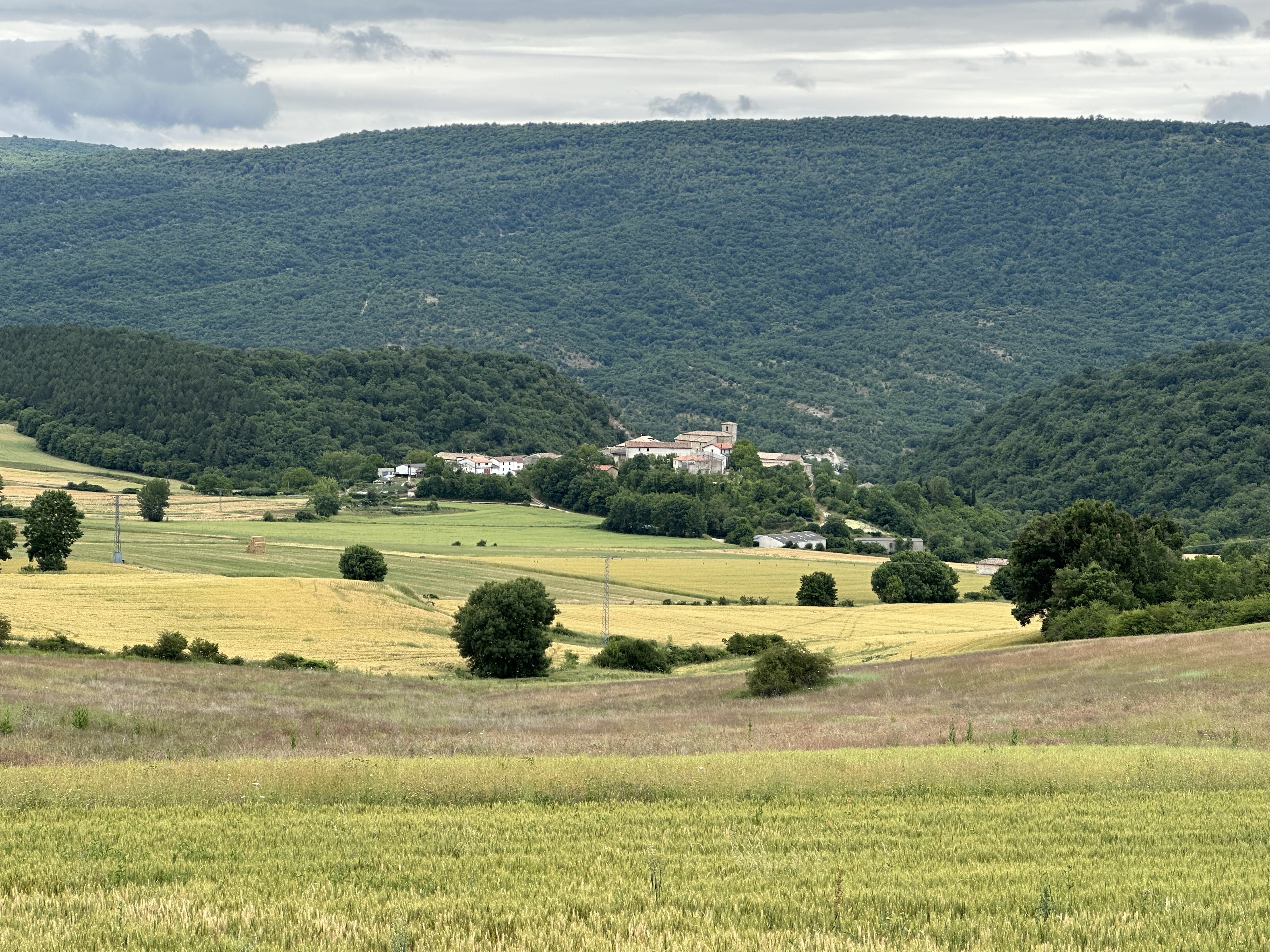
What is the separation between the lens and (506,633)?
46.8m

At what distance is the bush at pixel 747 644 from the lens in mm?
55075

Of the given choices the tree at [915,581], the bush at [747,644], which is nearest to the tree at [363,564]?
the bush at [747,644]

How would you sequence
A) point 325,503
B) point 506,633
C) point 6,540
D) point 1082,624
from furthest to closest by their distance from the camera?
point 325,503, point 6,540, point 1082,624, point 506,633

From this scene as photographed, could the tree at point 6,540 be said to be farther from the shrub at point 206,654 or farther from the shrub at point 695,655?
the shrub at point 695,655

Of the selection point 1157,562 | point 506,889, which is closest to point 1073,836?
point 506,889

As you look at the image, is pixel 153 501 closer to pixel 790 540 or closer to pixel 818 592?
pixel 818 592

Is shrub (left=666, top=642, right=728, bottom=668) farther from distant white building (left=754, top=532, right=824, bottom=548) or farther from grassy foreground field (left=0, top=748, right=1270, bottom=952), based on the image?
distant white building (left=754, top=532, right=824, bottom=548)

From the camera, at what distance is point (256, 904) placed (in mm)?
9805

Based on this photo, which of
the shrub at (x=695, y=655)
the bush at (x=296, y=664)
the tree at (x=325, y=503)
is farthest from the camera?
the tree at (x=325, y=503)

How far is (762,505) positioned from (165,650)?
112862 mm

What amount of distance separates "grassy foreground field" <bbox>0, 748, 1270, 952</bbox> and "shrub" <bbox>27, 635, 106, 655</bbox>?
26.9 meters

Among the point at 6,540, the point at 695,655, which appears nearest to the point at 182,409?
the point at 6,540

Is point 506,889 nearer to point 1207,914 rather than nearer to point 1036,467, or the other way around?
point 1207,914

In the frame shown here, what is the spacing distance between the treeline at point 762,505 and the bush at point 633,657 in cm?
8142
